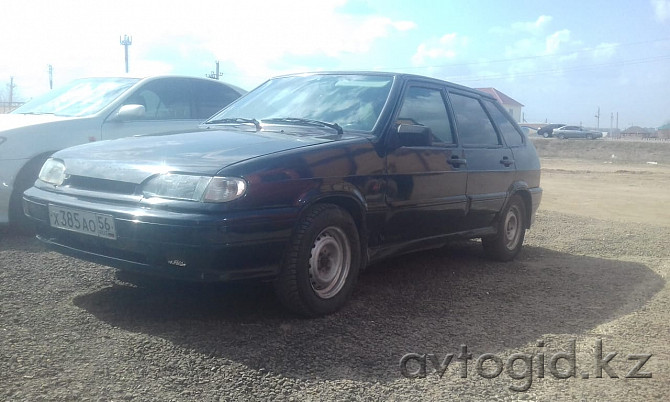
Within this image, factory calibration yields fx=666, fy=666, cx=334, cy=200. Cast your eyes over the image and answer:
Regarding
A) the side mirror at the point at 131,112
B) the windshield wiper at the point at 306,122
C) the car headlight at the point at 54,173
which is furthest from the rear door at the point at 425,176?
the side mirror at the point at 131,112

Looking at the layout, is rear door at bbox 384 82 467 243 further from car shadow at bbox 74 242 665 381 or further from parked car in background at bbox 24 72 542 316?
car shadow at bbox 74 242 665 381

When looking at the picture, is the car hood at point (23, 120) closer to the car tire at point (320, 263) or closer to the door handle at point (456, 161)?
the car tire at point (320, 263)

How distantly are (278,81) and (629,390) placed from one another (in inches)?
144

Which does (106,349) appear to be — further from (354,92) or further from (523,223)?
(523,223)

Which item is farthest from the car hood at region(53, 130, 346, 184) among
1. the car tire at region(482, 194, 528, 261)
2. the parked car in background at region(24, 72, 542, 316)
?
the car tire at region(482, 194, 528, 261)

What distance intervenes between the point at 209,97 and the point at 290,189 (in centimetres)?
472

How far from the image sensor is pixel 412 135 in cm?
467

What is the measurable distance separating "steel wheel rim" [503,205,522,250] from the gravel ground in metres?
0.69

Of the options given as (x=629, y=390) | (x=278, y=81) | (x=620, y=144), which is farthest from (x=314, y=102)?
(x=620, y=144)

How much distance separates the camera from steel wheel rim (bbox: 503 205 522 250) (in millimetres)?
6359

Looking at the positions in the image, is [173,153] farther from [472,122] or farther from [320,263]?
[472,122]

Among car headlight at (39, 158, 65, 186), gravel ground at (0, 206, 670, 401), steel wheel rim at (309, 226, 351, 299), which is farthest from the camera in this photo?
car headlight at (39, 158, 65, 186)

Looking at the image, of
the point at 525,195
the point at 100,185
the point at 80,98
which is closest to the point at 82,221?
the point at 100,185

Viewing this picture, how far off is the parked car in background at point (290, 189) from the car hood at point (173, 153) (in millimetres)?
12
